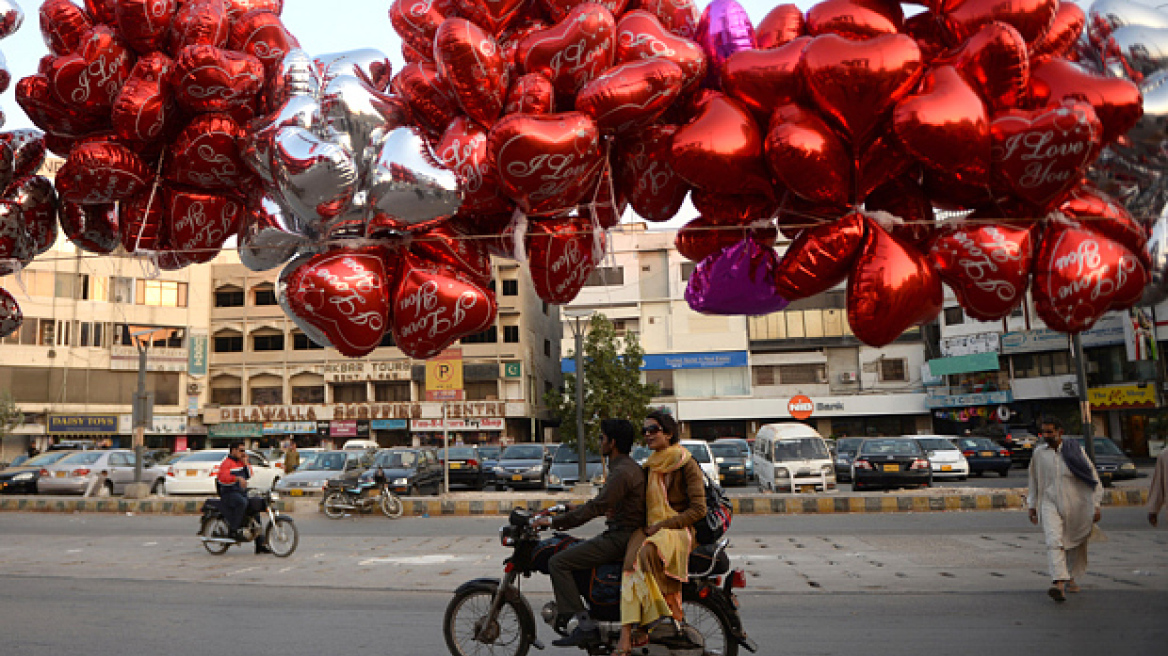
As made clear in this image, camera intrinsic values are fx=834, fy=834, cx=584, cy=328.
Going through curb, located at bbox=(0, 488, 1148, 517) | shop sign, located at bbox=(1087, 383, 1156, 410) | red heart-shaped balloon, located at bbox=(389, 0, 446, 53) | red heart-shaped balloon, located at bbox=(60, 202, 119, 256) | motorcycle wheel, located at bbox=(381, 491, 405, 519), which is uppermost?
red heart-shaped balloon, located at bbox=(389, 0, 446, 53)

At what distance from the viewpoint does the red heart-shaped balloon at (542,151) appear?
9.55 feet

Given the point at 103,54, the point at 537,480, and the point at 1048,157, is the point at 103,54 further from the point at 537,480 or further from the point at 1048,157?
the point at 537,480

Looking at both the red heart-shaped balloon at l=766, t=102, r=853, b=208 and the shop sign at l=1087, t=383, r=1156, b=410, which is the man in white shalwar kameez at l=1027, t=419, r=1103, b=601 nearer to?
the red heart-shaped balloon at l=766, t=102, r=853, b=208

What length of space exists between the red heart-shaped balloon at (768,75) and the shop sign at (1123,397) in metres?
35.3

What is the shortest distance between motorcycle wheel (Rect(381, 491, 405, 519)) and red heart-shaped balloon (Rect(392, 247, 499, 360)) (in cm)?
1400

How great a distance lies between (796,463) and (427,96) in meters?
16.7

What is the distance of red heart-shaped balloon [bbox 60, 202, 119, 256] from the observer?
3975 millimetres

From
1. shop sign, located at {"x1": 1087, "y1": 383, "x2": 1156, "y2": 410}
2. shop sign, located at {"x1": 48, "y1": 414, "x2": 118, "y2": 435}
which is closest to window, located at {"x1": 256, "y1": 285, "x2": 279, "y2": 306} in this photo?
shop sign, located at {"x1": 48, "y1": 414, "x2": 118, "y2": 435}

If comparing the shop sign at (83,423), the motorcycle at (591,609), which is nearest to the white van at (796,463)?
the motorcycle at (591,609)

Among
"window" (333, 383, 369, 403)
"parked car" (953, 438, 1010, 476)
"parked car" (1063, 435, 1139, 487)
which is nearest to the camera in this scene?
"parked car" (1063, 435, 1139, 487)

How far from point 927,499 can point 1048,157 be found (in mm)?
14222

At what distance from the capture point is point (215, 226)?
11.9ft

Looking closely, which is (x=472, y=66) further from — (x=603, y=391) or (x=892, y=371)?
(x=892, y=371)

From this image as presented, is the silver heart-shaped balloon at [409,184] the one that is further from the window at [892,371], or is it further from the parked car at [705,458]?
the window at [892,371]
